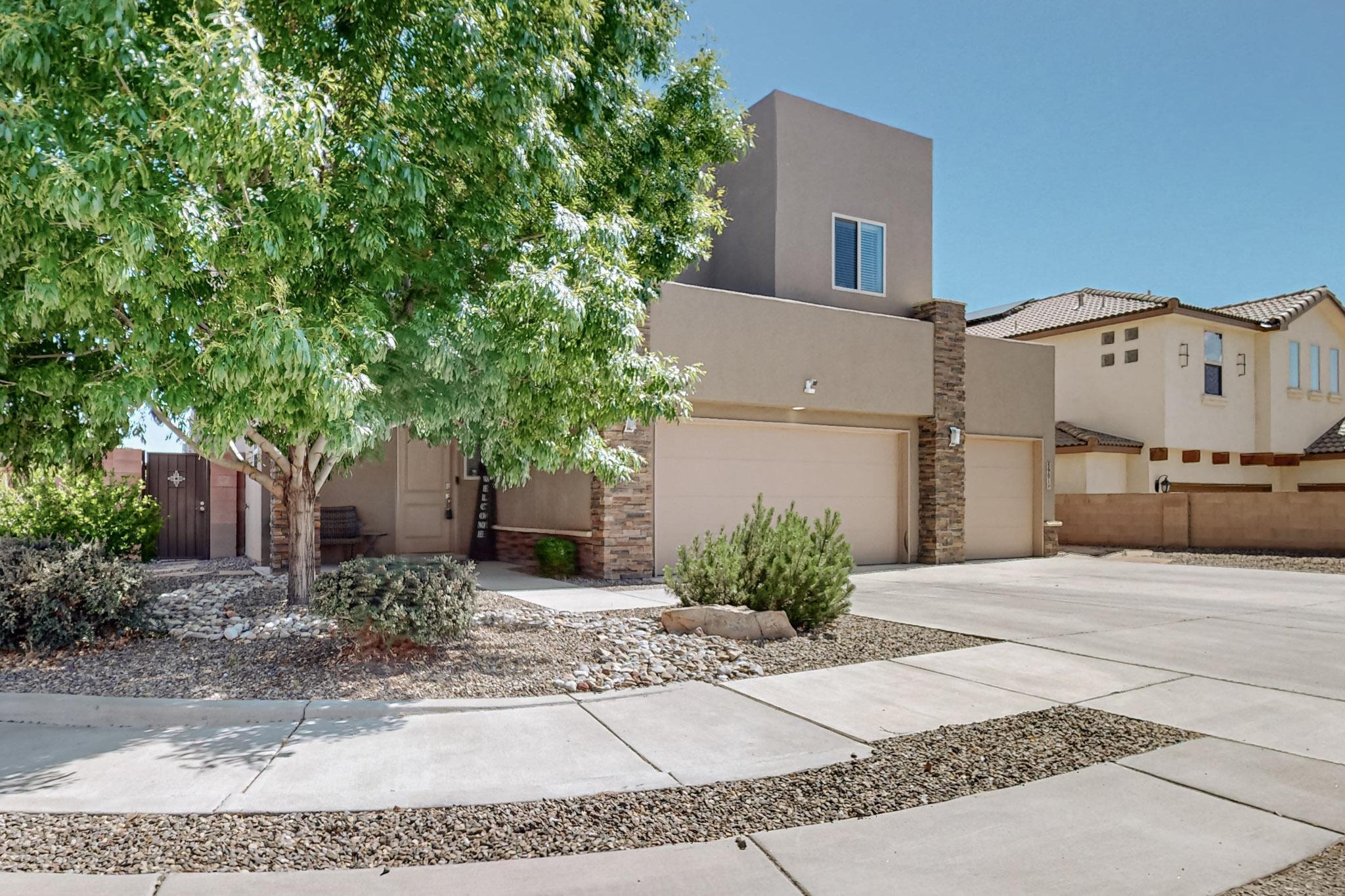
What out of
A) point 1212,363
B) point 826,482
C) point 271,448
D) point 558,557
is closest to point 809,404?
point 826,482

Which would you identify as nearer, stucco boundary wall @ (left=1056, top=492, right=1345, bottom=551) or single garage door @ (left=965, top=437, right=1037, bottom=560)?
single garage door @ (left=965, top=437, right=1037, bottom=560)

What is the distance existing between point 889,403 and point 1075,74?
6436mm

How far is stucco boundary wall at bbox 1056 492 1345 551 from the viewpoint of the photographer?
1820 cm

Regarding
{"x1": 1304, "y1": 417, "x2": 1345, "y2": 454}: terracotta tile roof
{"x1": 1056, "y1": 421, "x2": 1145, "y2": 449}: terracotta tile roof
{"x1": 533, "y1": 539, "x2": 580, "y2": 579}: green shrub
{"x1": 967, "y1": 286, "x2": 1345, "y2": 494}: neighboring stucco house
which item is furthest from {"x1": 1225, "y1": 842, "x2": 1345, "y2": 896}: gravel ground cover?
{"x1": 1304, "y1": 417, "x2": 1345, "y2": 454}: terracotta tile roof

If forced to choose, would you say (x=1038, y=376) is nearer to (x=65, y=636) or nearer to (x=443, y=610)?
(x=443, y=610)

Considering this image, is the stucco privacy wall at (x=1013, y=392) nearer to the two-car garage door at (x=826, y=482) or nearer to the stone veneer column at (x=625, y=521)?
the two-car garage door at (x=826, y=482)

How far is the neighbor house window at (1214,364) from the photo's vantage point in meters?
22.4

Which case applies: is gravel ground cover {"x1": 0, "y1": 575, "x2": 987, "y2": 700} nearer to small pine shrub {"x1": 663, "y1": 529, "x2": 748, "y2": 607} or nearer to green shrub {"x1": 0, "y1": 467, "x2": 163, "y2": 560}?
small pine shrub {"x1": 663, "y1": 529, "x2": 748, "y2": 607}

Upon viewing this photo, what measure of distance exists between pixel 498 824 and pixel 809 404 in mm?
10865

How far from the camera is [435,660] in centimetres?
634

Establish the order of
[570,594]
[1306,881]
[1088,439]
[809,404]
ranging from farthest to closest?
[1088,439] → [809,404] → [570,594] → [1306,881]

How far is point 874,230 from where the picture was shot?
15.5m

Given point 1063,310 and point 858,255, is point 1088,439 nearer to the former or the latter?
point 1063,310

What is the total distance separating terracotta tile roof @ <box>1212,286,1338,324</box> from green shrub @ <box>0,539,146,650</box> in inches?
1044
